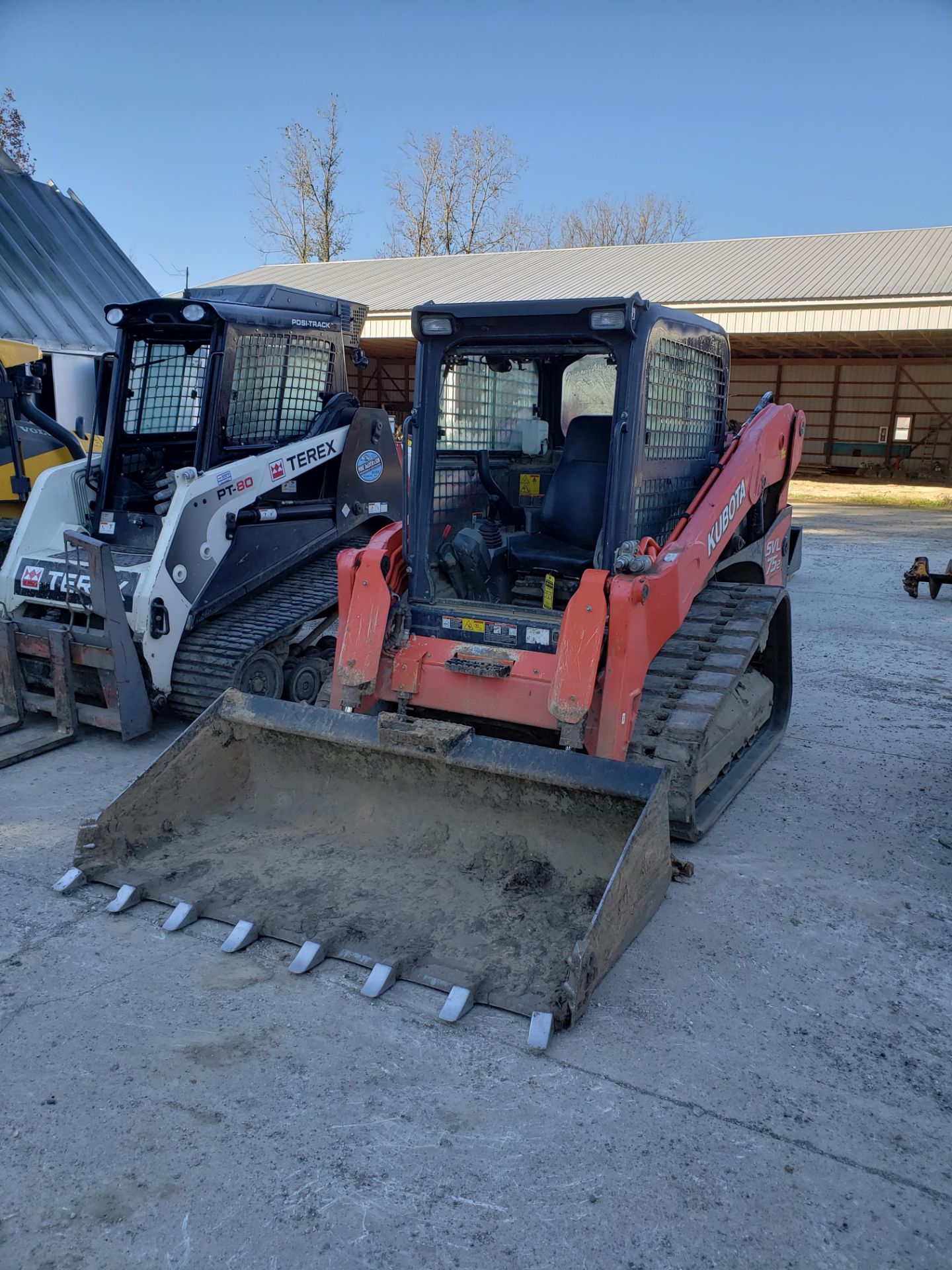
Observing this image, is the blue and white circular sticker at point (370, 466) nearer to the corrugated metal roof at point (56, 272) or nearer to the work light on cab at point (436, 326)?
the work light on cab at point (436, 326)

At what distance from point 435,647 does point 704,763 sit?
1301 millimetres

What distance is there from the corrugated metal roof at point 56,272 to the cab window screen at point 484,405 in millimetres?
8734

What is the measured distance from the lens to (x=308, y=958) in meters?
3.25

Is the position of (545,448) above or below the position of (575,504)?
above

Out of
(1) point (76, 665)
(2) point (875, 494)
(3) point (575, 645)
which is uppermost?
(2) point (875, 494)

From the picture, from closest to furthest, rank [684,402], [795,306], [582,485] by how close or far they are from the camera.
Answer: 1. [684,402]
2. [582,485]
3. [795,306]

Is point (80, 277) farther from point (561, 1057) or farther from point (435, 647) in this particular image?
point (561, 1057)

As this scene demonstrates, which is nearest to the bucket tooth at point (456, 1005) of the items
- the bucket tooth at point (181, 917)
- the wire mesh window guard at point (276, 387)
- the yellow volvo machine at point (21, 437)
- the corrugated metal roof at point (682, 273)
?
the bucket tooth at point (181, 917)

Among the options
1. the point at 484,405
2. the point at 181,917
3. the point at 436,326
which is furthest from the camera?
the point at 484,405

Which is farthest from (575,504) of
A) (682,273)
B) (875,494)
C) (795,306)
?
(682,273)

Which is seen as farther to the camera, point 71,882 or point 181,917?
point 71,882

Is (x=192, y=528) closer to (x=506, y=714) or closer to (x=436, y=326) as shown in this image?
(x=436, y=326)

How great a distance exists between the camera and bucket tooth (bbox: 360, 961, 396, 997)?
311 cm

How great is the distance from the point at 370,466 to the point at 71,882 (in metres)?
3.96
